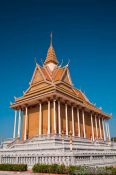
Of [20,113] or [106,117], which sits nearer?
[20,113]

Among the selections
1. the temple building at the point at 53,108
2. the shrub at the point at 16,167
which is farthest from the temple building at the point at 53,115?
the shrub at the point at 16,167

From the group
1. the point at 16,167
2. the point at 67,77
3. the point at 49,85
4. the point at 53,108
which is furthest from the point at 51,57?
the point at 16,167

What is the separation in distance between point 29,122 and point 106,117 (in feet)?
62.2

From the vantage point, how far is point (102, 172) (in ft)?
31.3

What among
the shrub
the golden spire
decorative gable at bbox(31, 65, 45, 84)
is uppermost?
the golden spire

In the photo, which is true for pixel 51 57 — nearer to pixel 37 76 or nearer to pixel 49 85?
pixel 37 76

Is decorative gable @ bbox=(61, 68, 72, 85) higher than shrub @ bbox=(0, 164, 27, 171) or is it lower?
higher

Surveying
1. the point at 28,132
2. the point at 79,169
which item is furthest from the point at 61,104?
the point at 79,169

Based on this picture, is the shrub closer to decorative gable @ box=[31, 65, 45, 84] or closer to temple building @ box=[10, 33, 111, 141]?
temple building @ box=[10, 33, 111, 141]

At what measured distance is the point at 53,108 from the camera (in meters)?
29.0

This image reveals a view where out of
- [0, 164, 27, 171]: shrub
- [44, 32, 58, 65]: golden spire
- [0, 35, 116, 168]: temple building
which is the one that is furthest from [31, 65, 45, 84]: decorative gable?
[0, 164, 27, 171]: shrub

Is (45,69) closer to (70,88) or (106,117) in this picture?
(70,88)

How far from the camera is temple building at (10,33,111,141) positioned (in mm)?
28734

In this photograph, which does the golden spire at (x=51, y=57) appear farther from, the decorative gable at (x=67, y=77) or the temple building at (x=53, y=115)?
the decorative gable at (x=67, y=77)
